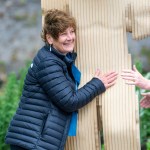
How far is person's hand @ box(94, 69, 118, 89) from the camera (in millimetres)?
4785

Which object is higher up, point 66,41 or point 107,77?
point 66,41

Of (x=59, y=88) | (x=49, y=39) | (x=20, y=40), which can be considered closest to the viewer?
(x=59, y=88)

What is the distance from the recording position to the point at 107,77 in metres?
4.80

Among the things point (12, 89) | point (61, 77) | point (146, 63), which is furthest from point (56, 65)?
point (146, 63)

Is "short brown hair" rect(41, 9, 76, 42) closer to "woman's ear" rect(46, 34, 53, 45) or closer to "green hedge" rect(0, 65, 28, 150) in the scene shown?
"woman's ear" rect(46, 34, 53, 45)

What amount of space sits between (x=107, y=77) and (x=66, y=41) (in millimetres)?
404

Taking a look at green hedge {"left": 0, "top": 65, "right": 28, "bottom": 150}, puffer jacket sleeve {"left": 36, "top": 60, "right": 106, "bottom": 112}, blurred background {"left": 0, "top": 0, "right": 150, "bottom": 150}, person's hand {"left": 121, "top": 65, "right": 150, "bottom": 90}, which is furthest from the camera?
blurred background {"left": 0, "top": 0, "right": 150, "bottom": 150}

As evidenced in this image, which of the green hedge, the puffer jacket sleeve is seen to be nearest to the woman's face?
Answer: the puffer jacket sleeve

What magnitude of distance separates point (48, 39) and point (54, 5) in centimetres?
27

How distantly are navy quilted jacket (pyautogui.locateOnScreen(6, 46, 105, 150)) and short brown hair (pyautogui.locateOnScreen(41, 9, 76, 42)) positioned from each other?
0.45ft

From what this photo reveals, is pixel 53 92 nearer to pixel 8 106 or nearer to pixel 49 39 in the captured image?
pixel 49 39

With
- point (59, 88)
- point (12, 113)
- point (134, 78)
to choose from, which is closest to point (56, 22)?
point (59, 88)

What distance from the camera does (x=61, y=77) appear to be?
15.3ft

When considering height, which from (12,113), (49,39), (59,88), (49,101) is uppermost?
(49,39)
